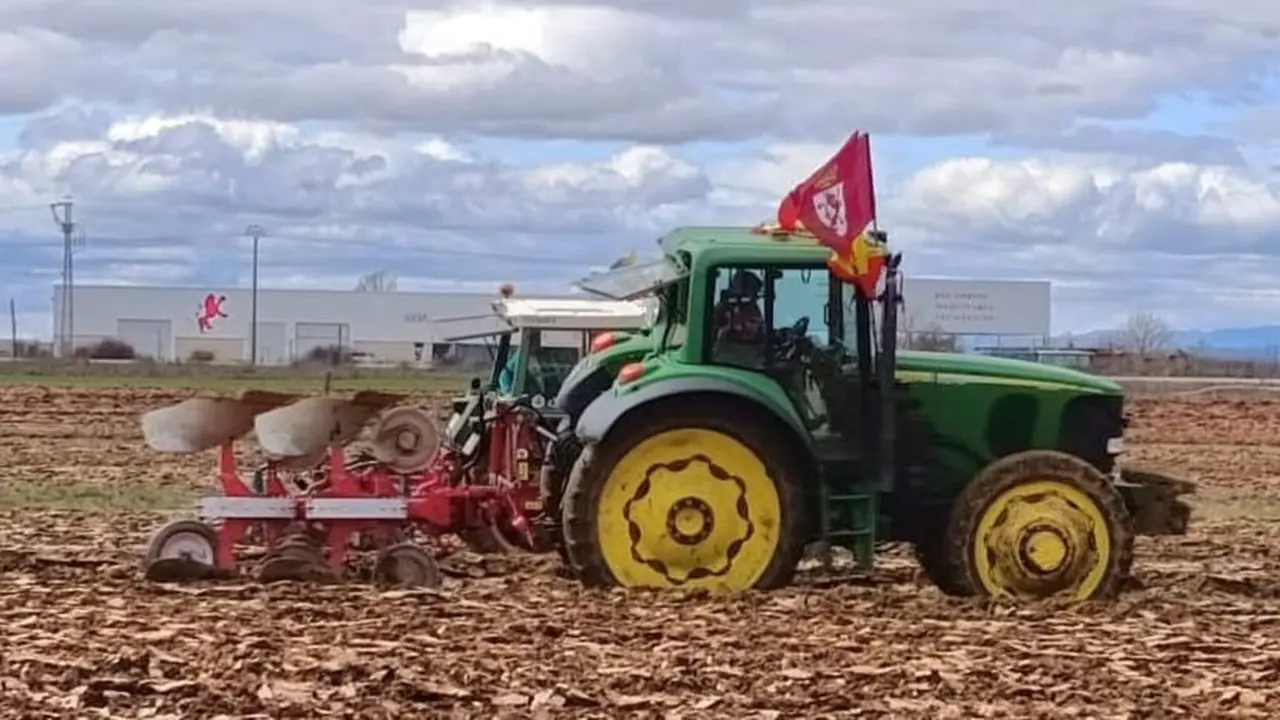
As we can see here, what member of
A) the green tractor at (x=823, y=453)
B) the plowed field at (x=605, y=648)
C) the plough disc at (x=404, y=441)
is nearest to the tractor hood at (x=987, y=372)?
the green tractor at (x=823, y=453)

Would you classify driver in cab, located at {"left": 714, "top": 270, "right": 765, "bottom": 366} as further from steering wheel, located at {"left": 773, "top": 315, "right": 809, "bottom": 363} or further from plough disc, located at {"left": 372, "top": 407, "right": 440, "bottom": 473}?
plough disc, located at {"left": 372, "top": 407, "right": 440, "bottom": 473}

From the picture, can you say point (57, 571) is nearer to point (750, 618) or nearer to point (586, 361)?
point (586, 361)

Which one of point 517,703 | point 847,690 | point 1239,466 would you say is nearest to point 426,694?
point 517,703

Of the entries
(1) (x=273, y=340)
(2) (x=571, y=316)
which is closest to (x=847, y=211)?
(2) (x=571, y=316)

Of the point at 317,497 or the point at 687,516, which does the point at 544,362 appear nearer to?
the point at 317,497

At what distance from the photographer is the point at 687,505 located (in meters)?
11.7

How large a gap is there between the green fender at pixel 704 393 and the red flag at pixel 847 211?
761 mm

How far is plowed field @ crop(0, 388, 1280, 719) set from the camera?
27.6ft

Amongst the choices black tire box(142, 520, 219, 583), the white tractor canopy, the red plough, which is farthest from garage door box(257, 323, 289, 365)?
black tire box(142, 520, 219, 583)

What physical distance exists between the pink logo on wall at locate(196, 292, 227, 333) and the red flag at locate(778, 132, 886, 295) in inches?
3294

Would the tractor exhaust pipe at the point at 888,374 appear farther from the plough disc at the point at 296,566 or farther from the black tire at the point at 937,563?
the plough disc at the point at 296,566

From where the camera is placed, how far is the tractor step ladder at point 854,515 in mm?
12047

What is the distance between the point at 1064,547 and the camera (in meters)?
11.8

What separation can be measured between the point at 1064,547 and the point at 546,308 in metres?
6.53
